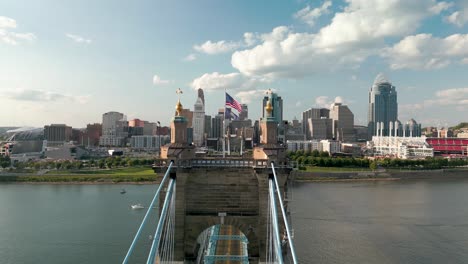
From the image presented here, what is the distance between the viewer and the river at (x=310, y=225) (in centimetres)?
3356

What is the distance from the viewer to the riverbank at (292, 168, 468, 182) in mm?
88875

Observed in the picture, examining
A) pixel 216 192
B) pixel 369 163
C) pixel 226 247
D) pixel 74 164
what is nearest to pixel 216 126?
pixel 369 163

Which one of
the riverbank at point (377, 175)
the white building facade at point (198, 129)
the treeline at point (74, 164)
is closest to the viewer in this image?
the riverbank at point (377, 175)

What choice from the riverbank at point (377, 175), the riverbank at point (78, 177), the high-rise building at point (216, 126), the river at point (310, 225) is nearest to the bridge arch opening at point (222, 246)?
the river at point (310, 225)

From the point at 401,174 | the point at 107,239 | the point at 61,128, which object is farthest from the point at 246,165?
the point at 61,128

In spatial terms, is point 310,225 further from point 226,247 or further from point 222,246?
point 226,247

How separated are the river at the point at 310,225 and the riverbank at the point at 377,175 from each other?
18087 mm

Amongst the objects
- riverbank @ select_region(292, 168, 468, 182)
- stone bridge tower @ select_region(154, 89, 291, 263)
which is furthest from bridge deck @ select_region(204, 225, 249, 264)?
riverbank @ select_region(292, 168, 468, 182)

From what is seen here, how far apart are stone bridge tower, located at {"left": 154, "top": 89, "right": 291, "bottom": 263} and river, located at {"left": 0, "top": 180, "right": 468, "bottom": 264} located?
11.4 metres

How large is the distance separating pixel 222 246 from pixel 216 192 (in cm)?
698

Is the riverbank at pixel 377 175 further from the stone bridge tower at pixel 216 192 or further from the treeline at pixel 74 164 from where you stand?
the stone bridge tower at pixel 216 192

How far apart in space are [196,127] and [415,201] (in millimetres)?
123745

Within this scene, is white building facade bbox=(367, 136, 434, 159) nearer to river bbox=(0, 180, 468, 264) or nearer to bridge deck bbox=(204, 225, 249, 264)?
river bbox=(0, 180, 468, 264)

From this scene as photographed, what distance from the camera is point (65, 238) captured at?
125 ft
